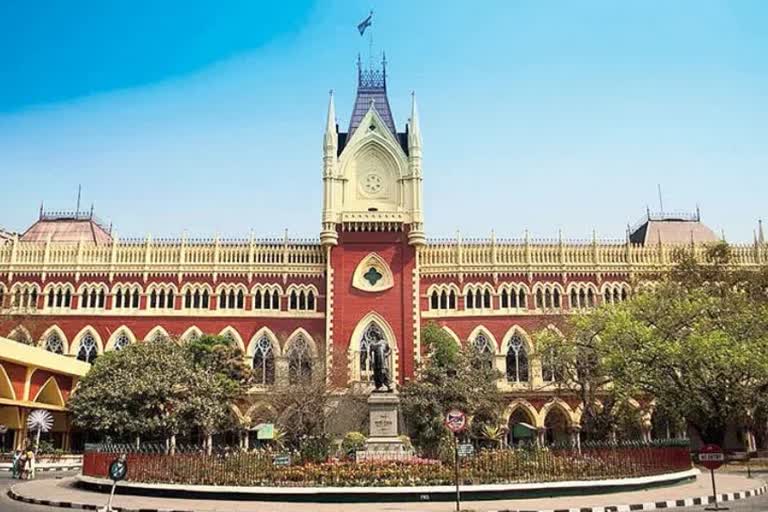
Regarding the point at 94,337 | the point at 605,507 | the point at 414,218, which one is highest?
the point at 414,218

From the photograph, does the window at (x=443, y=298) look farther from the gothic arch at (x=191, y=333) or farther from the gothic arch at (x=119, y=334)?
the gothic arch at (x=119, y=334)

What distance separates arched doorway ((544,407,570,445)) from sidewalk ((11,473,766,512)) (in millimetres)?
28141

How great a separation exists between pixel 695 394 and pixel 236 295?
97.0 ft

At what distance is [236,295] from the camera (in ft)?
168

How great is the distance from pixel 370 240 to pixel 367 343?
687cm

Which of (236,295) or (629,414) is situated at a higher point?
(236,295)

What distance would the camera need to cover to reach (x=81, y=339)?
1988 inches

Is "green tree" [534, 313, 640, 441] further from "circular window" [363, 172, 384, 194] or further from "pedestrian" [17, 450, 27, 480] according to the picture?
"pedestrian" [17, 450, 27, 480]

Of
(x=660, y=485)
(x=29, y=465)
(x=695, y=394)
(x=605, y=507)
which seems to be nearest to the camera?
(x=605, y=507)

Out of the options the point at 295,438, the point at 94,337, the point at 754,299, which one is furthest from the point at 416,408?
the point at 94,337

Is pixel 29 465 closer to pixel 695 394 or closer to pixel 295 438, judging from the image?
pixel 295 438

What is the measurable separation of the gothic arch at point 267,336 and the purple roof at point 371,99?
49.1ft

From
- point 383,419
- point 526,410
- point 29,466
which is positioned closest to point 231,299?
point 526,410

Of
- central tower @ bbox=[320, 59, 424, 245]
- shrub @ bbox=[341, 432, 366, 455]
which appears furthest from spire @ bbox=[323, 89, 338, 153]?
shrub @ bbox=[341, 432, 366, 455]
